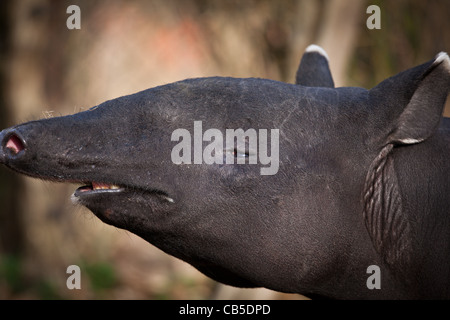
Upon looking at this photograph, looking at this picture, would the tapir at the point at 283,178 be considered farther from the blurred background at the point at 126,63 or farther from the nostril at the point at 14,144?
the blurred background at the point at 126,63

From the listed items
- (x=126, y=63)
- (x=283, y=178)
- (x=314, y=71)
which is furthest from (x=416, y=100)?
(x=126, y=63)

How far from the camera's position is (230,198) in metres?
3.46

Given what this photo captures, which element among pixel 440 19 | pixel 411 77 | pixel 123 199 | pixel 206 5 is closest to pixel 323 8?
pixel 440 19

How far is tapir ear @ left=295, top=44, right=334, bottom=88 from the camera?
4.43m

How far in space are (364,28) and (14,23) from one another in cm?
551

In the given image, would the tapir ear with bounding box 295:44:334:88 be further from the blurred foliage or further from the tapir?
the blurred foliage

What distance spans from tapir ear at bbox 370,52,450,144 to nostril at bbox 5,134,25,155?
190 centimetres

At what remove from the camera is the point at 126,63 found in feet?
39.2

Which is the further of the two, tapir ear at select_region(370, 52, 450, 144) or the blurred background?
the blurred background

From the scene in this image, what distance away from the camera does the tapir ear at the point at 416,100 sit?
135 inches

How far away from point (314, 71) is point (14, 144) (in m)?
2.08

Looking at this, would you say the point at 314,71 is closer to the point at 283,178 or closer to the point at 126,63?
the point at 283,178

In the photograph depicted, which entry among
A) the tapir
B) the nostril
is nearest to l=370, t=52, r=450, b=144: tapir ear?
the tapir

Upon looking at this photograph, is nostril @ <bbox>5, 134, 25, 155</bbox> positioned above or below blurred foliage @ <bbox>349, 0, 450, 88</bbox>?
below
